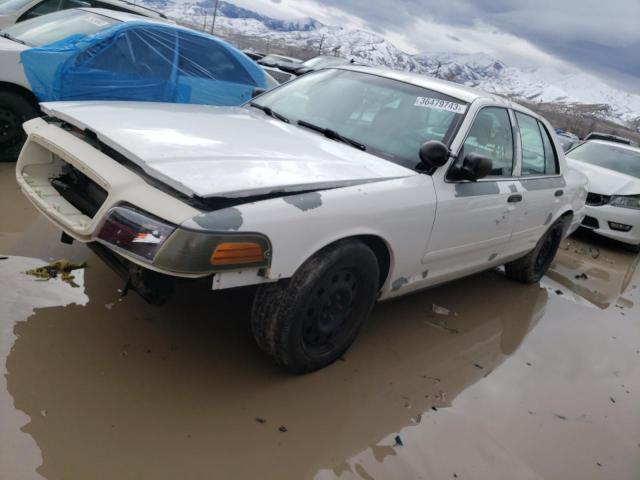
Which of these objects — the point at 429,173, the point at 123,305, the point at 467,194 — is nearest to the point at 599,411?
the point at 467,194

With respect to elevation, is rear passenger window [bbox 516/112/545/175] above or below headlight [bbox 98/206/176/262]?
above

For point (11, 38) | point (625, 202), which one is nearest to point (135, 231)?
point (11, 38)

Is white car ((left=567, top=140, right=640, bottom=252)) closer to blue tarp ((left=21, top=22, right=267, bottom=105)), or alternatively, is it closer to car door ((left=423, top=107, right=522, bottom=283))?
car door ((left=423, top=107, right=522, bottom=283))

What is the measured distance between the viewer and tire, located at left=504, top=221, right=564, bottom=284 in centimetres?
482

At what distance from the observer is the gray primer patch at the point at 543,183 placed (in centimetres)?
398

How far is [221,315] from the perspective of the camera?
3232mm

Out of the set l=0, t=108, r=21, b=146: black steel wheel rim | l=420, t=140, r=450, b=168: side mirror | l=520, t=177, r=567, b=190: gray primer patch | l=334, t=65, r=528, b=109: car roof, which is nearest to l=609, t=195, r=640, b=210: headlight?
l=520, t=177, r=567, b=190: gray primer patch

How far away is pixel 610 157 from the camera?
28.2ft

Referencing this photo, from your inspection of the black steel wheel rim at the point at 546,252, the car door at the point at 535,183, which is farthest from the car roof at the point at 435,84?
the black steel wheel rim at the point at 546,252

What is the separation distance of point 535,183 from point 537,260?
3.76 ft

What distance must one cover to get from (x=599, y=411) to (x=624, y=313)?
7.31ft

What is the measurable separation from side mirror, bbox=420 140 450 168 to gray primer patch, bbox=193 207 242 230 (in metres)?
1.25

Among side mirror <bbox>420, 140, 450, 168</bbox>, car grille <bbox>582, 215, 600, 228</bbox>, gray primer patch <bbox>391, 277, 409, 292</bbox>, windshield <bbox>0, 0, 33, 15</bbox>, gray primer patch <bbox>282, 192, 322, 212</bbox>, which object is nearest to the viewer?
gray primer patch <bbox>282, 192, 322, 212</bbox>

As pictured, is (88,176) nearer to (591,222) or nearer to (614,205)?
(591,222)
